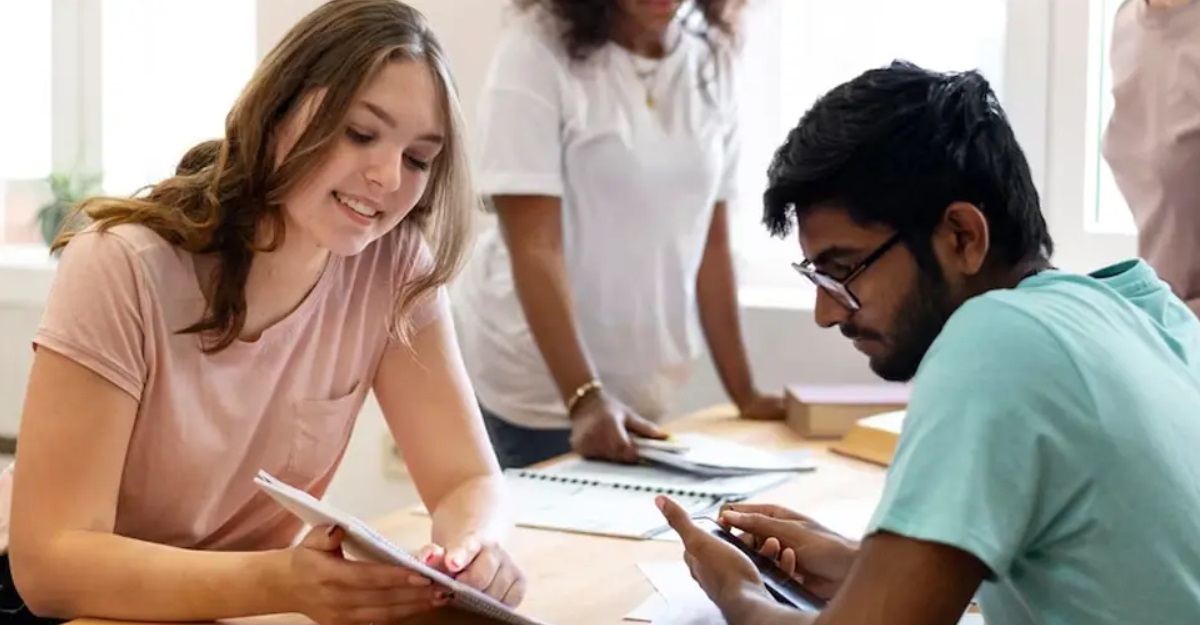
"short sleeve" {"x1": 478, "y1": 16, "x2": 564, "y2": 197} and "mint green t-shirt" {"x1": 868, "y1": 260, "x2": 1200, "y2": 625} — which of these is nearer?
"mint green t-shirt" {"x1": 868, "y1": 260, "x2": 1200, "y2": 625}

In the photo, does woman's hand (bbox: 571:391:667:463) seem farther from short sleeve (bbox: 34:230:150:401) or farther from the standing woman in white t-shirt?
short sleeve (bbox: 34:230:150:401)

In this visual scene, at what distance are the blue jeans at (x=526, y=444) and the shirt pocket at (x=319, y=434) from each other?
75 cm

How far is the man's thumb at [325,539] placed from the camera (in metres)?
1.29

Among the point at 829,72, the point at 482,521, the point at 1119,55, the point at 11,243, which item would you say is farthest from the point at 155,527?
the point at 11,243

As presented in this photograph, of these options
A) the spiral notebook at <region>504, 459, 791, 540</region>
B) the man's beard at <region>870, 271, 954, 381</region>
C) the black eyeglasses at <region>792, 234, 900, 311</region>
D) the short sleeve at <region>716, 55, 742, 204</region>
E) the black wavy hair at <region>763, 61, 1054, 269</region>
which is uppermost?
the short sleeve at <region>716, 55, 742, 204</region>

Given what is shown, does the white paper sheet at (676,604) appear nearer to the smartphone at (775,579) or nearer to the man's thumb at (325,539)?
the smartphone at (775,579)

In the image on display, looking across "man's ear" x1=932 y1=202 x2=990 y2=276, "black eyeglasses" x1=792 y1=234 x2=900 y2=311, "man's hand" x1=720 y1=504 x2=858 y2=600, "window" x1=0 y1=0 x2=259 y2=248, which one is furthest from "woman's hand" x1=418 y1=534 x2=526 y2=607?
"window" x1=0 y1=0 x2=259 y2=248

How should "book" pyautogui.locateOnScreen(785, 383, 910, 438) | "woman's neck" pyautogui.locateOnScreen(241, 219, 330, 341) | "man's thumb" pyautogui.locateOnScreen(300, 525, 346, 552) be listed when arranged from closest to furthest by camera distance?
1. "man's thumb" pyautogui.locateOnScreen(300, 525, 346, 552)
2. "woman's neck" pyautogui.locateOnScreen(241, 219, 330, 341)
3. "book" pyautogui.locateOnScreen(785, 383, 910, 438)

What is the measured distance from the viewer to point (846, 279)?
1204mm

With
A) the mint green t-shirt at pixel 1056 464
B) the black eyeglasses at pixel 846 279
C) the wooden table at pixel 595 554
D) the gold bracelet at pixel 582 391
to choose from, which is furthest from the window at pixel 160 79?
the mint green t-shirt at pixel 1056 464

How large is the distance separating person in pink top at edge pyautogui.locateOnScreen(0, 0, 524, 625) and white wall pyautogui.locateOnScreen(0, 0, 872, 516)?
980mm

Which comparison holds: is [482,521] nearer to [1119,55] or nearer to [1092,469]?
[1092,469]

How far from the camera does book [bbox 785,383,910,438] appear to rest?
7.80 ft

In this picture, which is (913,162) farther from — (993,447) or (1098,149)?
(1098,149)
